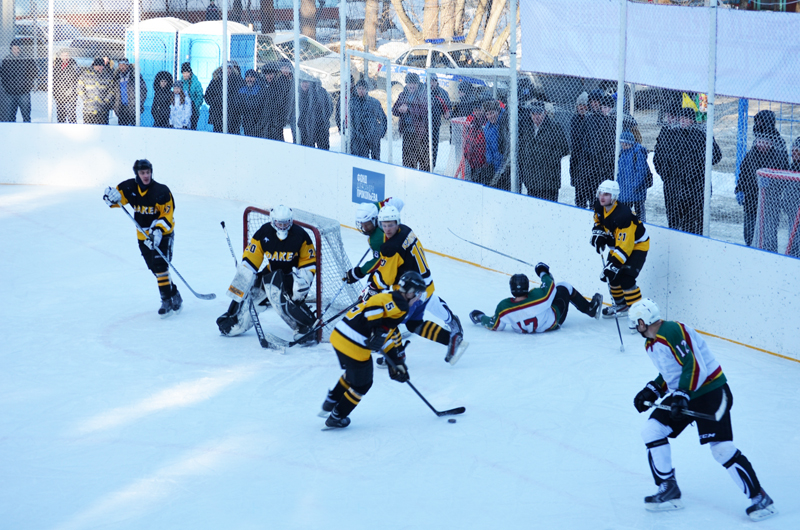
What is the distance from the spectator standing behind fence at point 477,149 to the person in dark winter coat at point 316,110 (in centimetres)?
217

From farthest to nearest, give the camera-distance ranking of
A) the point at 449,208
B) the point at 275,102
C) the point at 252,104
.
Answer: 1. the point at 252,104
2. the point at 275,102
3. the point at 449,208

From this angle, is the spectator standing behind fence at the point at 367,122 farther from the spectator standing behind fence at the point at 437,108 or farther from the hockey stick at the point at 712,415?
the hockey stick at the point at 712,415

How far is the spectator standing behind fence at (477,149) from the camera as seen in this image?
8711 mm

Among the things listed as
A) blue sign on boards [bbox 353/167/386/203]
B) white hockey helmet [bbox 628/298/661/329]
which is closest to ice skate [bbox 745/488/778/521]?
white hockey helmet [bbox 628/298/661/329]

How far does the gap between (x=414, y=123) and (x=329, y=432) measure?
494 cm

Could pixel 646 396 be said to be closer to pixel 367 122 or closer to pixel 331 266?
pixel 331 266

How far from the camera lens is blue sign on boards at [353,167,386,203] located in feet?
31.9

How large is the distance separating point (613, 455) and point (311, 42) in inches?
276

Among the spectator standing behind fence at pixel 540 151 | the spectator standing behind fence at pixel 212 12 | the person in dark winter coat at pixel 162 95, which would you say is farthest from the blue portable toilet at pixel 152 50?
the spectator standing behind fence at pixel 540 151

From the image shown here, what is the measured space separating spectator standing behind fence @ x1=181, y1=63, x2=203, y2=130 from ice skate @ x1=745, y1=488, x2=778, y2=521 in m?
9.25

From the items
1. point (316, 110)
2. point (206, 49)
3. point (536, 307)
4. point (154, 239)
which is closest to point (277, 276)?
point (154, 239)

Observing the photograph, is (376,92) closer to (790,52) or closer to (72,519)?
(790,52)

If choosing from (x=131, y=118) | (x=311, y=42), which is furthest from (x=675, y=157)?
(x=131, y=118)

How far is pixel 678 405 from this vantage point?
412 cm
